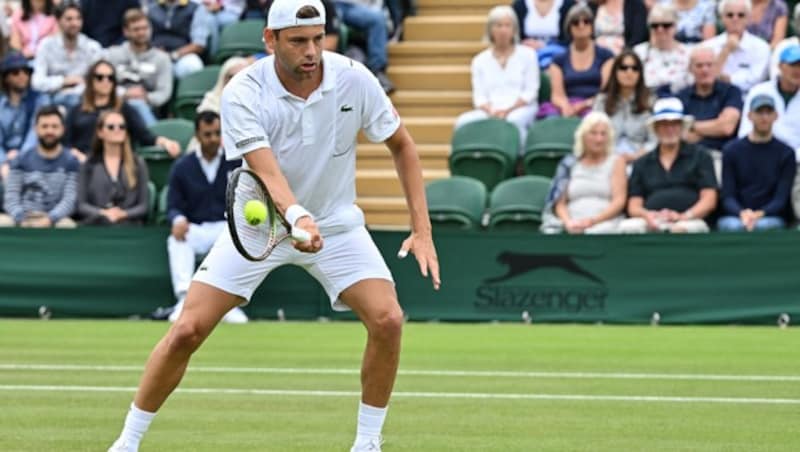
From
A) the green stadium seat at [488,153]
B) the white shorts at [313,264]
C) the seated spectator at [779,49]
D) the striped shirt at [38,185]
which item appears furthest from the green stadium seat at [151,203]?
the white shorts at [313,264]

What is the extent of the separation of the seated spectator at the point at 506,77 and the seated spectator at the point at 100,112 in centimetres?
327

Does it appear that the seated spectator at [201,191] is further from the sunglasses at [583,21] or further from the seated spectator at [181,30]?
the sunglasses at [583,21]

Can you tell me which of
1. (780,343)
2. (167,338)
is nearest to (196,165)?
(780,343)

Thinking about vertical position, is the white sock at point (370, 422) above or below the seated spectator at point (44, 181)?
above

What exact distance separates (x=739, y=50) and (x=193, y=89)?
19.4ft

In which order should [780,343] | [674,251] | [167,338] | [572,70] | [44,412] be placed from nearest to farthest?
[167,338], [44,412], [780,343], [674,251], [572,70]

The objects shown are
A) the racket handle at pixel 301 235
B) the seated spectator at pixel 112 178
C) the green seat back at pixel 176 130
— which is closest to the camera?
the racket handle at pixel 301 235

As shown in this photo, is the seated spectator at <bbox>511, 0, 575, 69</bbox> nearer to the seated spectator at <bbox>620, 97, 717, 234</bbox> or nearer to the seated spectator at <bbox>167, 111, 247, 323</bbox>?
the seated spectator at <bbox>620, 97, 717, 234</bbox>

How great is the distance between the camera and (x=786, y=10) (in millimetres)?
17266

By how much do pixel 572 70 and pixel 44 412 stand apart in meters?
9.48

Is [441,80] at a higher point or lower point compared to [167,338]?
lower

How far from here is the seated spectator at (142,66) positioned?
17.9 metres

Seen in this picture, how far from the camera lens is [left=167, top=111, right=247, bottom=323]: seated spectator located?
1511cm

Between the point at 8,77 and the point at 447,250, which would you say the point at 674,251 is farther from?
the point at 8,77
